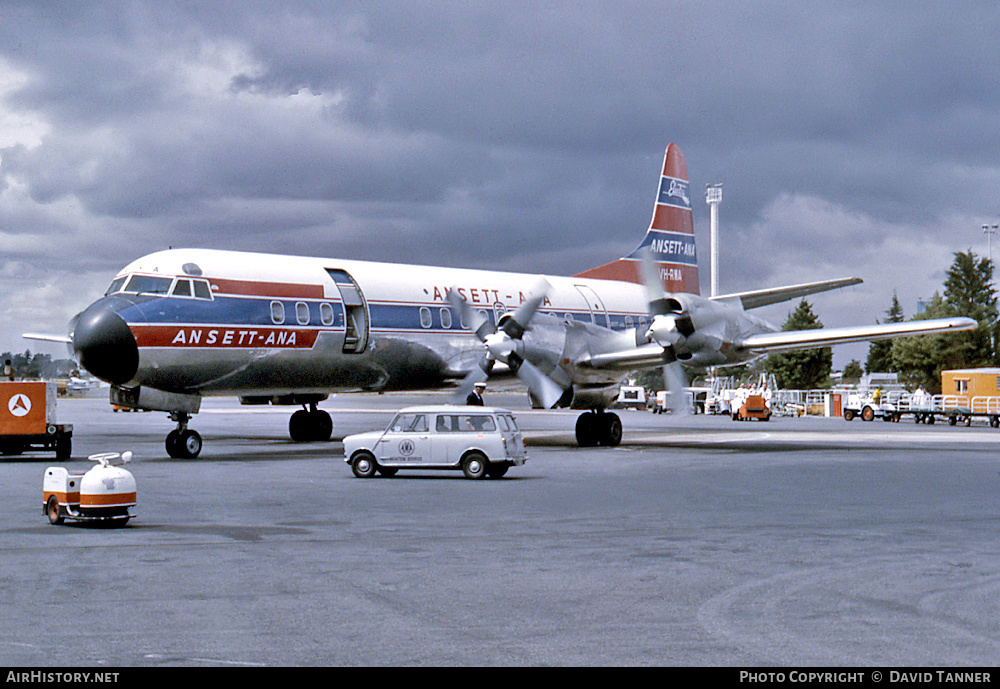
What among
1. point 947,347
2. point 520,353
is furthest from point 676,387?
point 947,347

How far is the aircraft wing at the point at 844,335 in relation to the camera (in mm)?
26156

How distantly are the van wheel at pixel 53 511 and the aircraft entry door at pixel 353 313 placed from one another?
13814 mm

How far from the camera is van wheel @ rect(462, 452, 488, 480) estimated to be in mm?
19594

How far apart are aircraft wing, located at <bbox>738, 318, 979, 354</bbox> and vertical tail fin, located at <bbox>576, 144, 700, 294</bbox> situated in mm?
10012

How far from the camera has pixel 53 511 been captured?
13.3 meters

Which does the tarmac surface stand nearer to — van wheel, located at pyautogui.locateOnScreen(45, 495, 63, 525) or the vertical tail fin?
van wheel, located at pyautogui.locateOnScreen(45, 495, 63, 525)

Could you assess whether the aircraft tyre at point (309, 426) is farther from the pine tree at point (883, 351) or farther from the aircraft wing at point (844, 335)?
the pine tree at point (883, 351)

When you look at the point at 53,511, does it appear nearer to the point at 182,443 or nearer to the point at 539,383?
the point at 182,443

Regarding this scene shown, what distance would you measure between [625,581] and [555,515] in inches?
187

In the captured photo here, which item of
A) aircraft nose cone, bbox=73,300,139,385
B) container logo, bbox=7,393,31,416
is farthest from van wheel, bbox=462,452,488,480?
container logo, bbox=7,393,31,416

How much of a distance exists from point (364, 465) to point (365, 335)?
7749 millimetres

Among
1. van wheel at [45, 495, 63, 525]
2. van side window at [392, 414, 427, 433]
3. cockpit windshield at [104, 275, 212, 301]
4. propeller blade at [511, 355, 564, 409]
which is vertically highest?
cockpit windshield at [104, 275, 212, 301]

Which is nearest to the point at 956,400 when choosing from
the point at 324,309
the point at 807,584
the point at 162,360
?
the point at 324,309

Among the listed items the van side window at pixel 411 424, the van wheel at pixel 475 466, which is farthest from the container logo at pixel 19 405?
the van wheel at pixel 475 466
